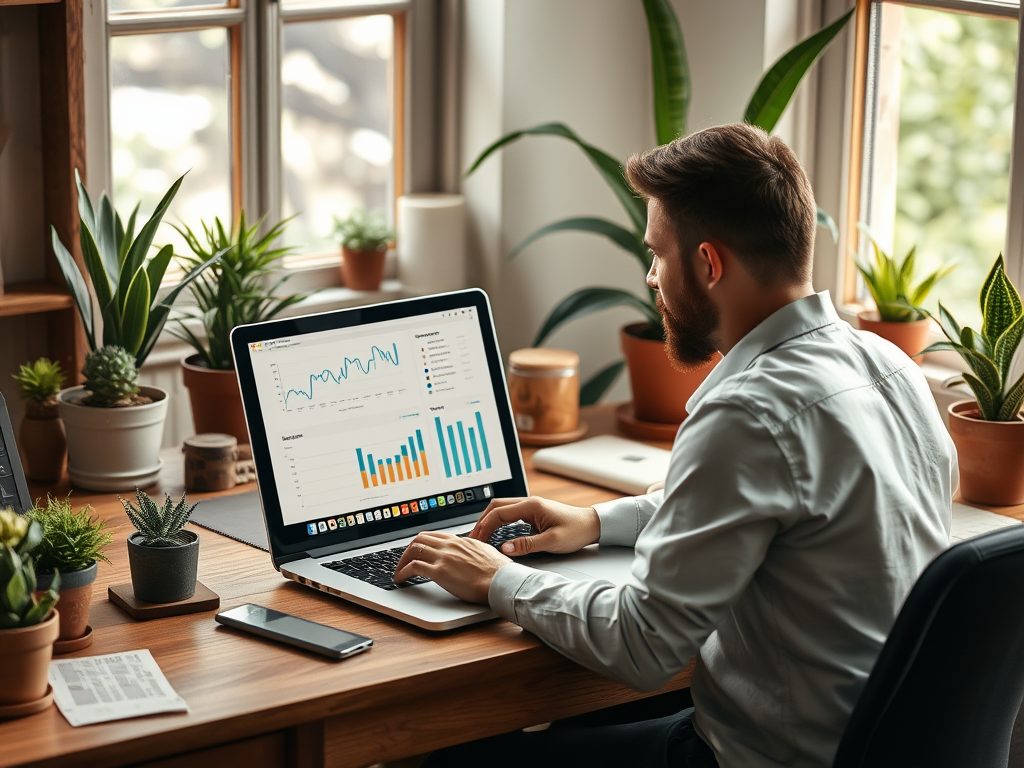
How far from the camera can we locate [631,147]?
308 centimetres

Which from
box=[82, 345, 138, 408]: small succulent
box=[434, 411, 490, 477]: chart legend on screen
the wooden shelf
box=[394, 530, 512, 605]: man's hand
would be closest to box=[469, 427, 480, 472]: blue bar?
box=[434, 411, 490, 477]: chart legend on screen

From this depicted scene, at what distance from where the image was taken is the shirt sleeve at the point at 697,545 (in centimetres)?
141

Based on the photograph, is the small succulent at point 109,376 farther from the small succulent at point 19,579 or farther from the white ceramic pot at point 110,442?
the small succulent at point 19,579

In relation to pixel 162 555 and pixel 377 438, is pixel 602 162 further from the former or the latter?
pixel 162 555

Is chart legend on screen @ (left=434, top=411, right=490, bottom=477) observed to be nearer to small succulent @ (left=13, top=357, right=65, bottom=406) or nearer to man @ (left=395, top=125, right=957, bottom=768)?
man @ (left=395, top=125, right=957, bottom=768)

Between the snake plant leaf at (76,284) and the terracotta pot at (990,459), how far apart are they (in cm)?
144

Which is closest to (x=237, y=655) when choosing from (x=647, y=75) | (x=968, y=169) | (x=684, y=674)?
(x=684, y=674)

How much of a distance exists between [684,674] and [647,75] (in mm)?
1740

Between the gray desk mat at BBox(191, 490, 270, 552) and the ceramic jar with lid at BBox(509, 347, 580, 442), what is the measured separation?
555mm

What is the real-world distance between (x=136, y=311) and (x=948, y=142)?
157cm

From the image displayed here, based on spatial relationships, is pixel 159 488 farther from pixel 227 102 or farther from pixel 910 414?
pixel 910 414

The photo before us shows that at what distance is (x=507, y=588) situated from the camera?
5.24ft

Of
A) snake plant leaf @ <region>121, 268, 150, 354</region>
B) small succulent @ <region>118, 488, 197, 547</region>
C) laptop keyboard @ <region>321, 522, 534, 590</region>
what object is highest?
snake plant leaf @ <region>121, 268, 150, 354</region>

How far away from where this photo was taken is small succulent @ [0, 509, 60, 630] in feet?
4.42
